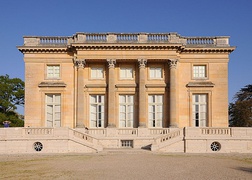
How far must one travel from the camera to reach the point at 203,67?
27750 mm

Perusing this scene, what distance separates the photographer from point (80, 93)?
26.7 m

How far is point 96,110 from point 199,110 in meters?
8.27

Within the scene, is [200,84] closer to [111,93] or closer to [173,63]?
[173,63]

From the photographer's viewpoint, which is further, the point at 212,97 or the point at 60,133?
Answer: the point at 212,97

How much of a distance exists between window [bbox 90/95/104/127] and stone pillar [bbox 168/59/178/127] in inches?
218

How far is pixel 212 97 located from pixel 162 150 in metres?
7.30

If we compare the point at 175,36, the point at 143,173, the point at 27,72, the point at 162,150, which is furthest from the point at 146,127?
the point at 143,173

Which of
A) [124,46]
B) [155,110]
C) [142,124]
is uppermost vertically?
[124,46]

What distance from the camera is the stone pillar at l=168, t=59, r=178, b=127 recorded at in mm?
26142

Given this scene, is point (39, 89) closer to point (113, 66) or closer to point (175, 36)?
point (113, 66)

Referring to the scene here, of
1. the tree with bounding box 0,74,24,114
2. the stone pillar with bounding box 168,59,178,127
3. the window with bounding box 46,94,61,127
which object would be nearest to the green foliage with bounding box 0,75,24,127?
the tree with bounding box 0,74,24,114

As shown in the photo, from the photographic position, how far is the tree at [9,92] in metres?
43.4

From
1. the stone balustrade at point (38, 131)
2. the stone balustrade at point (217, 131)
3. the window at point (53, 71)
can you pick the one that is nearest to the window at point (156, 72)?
the stone balustrade at point (217, 131)

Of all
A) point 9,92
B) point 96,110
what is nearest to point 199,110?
point 96,110
